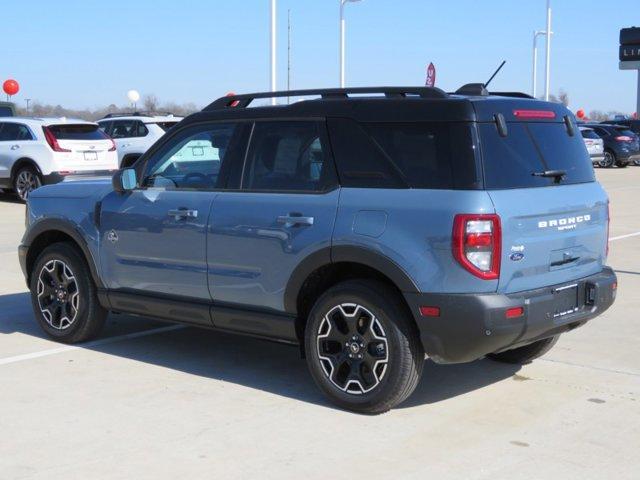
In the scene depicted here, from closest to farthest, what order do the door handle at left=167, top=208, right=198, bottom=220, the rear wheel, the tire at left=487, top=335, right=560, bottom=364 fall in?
the door handle at left=167, top=208, right=198, bottom=220 → the tire at left=487, top=335, right=560, bottom=364 → the rear wheel

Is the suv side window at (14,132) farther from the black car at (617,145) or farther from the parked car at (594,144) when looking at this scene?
the black car at (617,145)

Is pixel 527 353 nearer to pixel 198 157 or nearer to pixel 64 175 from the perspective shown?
pixel 198 157

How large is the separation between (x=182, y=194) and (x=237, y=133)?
1.91 ft

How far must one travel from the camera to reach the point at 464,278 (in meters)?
4.81

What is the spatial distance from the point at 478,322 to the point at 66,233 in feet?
11.4

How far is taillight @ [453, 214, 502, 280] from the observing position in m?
4.75

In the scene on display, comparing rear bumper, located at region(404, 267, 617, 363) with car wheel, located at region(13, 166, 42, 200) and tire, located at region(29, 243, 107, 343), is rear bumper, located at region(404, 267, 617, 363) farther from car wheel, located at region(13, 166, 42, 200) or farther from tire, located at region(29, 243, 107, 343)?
car wheel, located at region(13, 166, 42, 200)

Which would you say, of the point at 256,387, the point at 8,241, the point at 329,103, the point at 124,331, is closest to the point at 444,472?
the point at 256,387

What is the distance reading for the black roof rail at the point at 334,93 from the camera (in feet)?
17.2

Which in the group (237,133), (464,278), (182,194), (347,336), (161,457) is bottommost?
(161,457)

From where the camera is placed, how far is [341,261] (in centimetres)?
523

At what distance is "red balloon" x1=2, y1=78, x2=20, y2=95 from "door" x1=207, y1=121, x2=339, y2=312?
24968 millimetres

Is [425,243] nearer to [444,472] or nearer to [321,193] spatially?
[321,193]

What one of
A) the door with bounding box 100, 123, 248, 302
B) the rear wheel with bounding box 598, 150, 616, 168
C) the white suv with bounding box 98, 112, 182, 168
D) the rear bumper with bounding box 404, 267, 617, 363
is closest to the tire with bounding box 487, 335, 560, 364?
the rear bumper with bounding box 404, 267, 617, 363
